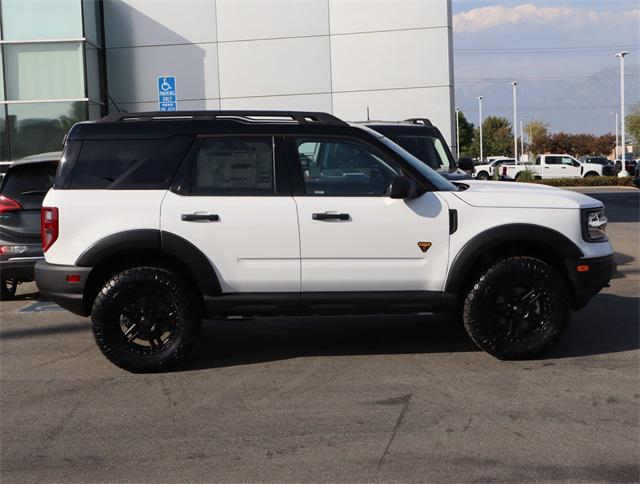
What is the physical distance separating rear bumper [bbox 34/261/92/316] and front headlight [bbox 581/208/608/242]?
391 centimetres

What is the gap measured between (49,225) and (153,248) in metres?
0.84

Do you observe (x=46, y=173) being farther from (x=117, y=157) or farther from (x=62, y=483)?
(x=62, y=483)

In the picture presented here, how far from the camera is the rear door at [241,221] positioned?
6293 millimetres

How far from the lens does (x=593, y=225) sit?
A: 654 centimetres

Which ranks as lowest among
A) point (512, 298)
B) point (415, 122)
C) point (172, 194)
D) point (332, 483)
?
point (332, 483)

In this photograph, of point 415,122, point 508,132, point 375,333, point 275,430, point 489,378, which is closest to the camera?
point 275,430

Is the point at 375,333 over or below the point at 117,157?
below

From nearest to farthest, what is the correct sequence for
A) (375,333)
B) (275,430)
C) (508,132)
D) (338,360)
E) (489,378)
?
(275,430) → (489,378) → (338,360) → (375,333) → (508,132)

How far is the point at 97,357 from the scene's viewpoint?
279 inches

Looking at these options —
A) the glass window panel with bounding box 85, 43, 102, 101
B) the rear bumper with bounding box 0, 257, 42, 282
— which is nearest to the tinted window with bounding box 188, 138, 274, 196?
the rear bumper with bounding box 0, 257, 42, 282

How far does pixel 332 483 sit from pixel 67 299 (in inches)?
121

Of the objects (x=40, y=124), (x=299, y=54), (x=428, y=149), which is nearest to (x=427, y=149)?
(x=428, y=149)

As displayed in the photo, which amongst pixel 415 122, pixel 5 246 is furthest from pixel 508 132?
pixel 5 246

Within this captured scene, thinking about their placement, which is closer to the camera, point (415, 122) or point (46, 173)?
point (46, 173)
